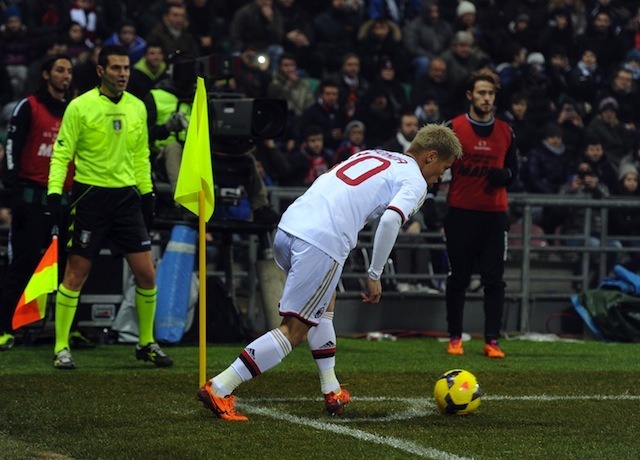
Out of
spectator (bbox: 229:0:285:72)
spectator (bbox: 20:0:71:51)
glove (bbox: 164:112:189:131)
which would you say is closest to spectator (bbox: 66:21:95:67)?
spectator (bbox: 20:0:71:51)

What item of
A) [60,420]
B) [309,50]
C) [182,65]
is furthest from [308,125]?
[60,420]

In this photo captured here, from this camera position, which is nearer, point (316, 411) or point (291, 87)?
point (316, 411)

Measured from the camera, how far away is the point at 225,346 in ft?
37.9

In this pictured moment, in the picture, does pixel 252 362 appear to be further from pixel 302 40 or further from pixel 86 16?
pixel 302 40

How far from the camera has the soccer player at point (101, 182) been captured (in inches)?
373

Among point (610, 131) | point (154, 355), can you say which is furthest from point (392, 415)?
point (610, 131)

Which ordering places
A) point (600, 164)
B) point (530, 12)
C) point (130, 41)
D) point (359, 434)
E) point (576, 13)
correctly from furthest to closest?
point (576, 13) → point (530, 12) → point (600, 164) → point (130, 41) → point (359, 434)

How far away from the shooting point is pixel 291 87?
16281mm

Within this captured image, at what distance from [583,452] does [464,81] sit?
11.3 metres

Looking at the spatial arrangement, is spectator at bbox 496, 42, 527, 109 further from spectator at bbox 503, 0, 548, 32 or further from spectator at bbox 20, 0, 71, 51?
spectator at bbox 20, 0, 71, 51

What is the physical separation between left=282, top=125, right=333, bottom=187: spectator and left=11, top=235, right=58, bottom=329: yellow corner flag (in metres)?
5.66

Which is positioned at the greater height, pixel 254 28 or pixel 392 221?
pixel 254 28

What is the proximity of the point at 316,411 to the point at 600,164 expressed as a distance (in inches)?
370

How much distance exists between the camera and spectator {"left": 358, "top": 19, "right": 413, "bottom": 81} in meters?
17.6
